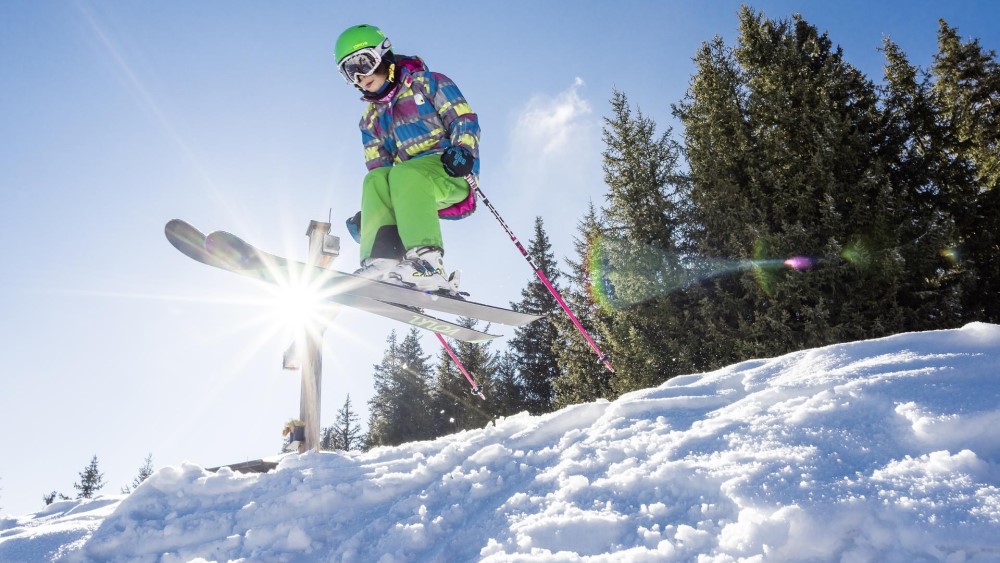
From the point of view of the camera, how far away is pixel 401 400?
28359mm

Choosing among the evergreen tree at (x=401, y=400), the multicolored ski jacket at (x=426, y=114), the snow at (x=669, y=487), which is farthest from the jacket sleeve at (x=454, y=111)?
the evergreen tree at (x=401, y=400)

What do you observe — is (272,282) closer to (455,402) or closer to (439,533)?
(439,533)

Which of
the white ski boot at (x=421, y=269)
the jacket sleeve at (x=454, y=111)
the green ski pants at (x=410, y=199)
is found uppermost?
the jacket sleeve at (x=454, y=111)

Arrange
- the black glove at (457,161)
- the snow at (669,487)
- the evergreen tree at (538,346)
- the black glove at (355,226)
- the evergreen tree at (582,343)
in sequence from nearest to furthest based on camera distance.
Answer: the snow at (669,487)
the black glove at (457,161)
the black glove at (355,226)
the evergreen tree at (582,343)
the evergreen tree at (538,346)

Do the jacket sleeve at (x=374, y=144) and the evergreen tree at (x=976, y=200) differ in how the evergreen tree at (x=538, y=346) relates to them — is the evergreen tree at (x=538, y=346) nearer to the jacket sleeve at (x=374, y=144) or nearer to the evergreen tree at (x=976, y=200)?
the evergreen tree at (x=976, y=200)

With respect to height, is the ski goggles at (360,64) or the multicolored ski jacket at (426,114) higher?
the ski goggles at (360,64)

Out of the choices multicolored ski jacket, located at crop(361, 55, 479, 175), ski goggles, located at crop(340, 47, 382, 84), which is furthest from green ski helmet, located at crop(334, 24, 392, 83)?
multicolored ski jacket, located at crop(361, 55, 479, 175)

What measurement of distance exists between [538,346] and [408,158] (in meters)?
20.6

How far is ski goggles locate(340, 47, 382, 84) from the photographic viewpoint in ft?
14.3

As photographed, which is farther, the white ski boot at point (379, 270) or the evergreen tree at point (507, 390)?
the evergreen tree at point (507, 390)

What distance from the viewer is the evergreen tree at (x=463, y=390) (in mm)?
24734

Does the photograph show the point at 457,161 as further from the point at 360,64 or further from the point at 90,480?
the point at 90,480

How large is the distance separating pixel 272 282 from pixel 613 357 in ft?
34.8

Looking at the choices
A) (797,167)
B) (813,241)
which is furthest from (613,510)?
(797,167)
